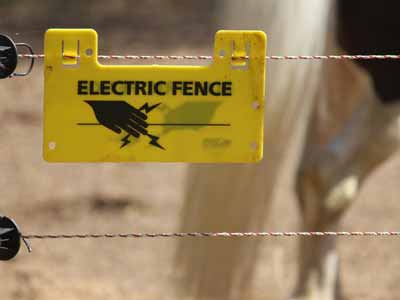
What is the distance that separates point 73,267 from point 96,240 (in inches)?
6.9

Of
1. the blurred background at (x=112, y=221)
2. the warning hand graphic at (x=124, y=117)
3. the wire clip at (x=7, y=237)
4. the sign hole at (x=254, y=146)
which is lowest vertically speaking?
the blurred background at (x=112, y=221)

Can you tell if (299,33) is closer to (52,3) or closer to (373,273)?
(373,273)

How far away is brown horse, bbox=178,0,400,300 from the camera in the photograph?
2.38 m

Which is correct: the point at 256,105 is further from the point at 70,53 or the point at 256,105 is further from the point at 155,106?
the point at 70,53

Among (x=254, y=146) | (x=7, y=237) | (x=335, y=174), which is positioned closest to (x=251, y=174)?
(x=335, y=174)

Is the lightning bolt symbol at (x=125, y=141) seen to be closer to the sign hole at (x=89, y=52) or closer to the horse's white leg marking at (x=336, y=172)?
the sign hole at (x=89, y=52)

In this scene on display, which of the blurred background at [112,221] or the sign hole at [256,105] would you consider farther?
the blurred background at [112,221]

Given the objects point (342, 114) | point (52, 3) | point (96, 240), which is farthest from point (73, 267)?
point (52, 3)

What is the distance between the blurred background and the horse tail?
0.25ft

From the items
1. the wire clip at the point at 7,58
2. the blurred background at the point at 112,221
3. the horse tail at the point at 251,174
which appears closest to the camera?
the wire clip at the point at 7,58

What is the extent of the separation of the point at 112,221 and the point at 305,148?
78 cm

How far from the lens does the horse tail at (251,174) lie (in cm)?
235

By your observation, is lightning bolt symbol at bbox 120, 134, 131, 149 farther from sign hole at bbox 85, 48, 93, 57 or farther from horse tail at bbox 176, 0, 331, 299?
horse tail at bbox 176, 0, 331, 299

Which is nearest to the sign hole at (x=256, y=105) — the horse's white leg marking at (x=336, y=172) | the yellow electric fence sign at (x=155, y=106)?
the yellow electric fence sign at (x=155, y=106)
